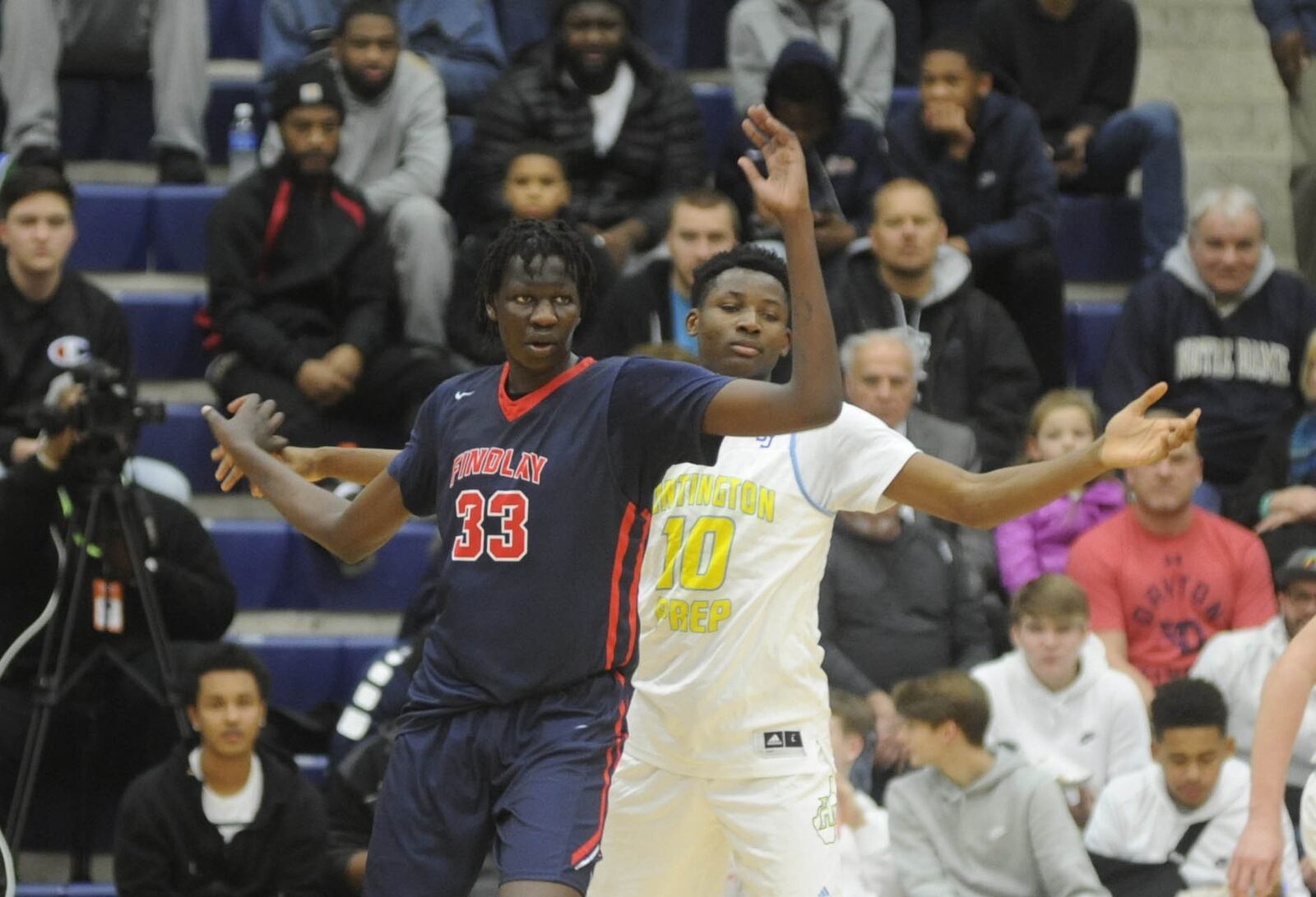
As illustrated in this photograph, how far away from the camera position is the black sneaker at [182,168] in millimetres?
9961

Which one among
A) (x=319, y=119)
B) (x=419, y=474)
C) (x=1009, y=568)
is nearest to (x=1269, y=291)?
(x=1009, y=568)

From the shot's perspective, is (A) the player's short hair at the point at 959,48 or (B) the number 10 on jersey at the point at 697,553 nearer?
(B) the number 10 on jersey at the point at 697,553

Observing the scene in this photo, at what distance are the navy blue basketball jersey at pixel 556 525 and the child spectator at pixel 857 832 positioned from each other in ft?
8.36

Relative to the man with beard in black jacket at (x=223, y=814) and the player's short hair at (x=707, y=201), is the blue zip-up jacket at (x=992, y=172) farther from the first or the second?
the man with beard in black jacket at (x=223, y=814)

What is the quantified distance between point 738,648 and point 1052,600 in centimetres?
258

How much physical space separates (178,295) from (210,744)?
3014 millimetres

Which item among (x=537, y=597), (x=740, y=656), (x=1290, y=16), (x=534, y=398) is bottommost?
(x=740, y=656)

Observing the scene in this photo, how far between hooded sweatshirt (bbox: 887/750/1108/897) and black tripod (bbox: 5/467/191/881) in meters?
2.29

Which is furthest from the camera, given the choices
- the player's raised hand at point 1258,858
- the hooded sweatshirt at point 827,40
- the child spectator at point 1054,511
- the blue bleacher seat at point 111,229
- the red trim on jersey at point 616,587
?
the hooded sweatshirt at point 827,40

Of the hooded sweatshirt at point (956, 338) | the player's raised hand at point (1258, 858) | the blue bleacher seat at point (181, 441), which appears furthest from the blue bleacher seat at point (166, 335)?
the player's raised hand at point (1258, 858)

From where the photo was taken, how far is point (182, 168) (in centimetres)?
995

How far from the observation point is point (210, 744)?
7145 millimetres

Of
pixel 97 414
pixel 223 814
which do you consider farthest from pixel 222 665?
pixel 97 414

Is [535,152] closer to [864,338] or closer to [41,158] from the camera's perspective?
[864,338]
